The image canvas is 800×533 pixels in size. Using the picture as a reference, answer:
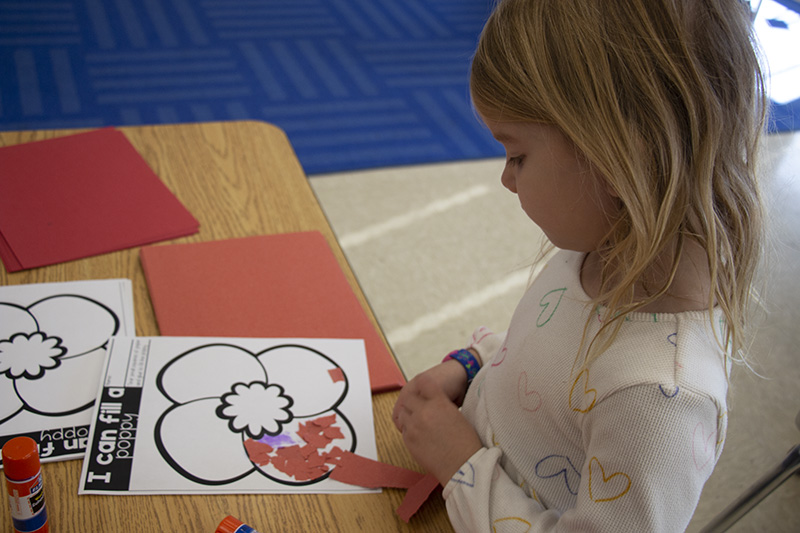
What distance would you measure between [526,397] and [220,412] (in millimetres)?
282

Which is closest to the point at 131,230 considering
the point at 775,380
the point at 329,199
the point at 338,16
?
the point at 775,380

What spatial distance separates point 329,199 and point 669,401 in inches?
70.8

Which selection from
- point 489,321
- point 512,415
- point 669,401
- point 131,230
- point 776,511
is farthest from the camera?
point 489,321

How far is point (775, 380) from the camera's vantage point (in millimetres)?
1016

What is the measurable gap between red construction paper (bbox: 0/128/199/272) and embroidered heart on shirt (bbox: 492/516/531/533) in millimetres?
535

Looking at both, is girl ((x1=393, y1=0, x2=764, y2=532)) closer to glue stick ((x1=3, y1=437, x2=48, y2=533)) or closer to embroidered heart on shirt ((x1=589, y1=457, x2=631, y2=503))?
embroidered heart on shirt ((x1=589, y1=457, x2=631, y2=503))

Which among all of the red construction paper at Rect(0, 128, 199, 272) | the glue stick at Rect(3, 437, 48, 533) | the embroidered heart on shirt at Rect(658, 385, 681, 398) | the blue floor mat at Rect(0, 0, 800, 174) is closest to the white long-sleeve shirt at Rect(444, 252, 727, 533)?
the embroidered heart on shirt at Rect(658, 385, 681, 398)

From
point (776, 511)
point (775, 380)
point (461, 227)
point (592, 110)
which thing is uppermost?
point (592, 110)

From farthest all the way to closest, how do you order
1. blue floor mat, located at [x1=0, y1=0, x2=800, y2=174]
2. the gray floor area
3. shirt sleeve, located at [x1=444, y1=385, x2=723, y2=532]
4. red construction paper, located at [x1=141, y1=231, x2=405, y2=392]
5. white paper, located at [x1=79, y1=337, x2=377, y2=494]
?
blue floor mat, located at [x1=0, y1=0, x2=800, y2=174], the gray floor area, red construction paper, located at [x1=141, y1=231, x2=405, y2=392], white paper, located at [x1=79, y1=337, x2=377, y2=494], shirt sleeve, located at [x1=444, y1=385, x2=723, y2=532]

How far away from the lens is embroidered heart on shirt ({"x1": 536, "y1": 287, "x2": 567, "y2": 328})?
0.68 metres

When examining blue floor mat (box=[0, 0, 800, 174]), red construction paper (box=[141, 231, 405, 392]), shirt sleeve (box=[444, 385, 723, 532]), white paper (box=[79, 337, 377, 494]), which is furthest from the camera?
blue floor mat (box=[0, 0, 800, 174])

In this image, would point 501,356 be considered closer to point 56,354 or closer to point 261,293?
point 261,293

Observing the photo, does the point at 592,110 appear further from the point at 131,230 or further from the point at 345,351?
the point at 131,230

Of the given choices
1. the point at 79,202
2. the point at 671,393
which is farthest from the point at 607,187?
the point at 79,202
